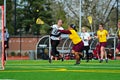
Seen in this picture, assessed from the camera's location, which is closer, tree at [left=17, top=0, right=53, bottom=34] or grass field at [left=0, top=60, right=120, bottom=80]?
grass field at [left=0, top=60, right=120, bottom=80]

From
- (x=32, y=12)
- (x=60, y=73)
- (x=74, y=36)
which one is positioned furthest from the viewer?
(x=32, y=12)

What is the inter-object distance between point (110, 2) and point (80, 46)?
35389mm

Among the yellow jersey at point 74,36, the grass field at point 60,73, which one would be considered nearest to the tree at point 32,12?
the yellow jersey at point 74,36

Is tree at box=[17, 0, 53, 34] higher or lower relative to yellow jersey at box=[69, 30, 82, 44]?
higher

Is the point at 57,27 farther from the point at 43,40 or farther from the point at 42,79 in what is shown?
the point at 43,40

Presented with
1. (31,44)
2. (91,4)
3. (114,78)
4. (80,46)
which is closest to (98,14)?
(91,4)

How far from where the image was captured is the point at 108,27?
5791 centimetres

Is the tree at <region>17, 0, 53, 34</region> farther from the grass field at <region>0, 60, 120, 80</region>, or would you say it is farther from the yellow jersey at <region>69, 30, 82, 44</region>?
the grass field at <region>0, 60, 120, 80</region>

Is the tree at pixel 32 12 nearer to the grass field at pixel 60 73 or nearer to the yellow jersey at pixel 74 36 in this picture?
the yellow jersey at pixel 74 36

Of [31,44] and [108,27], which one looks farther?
[108,27]

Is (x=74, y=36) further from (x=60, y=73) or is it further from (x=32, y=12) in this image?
(x=32, y=12)

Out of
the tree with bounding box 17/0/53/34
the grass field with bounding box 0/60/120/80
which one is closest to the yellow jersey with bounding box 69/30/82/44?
the grass field with bounding box 0/60/120/80

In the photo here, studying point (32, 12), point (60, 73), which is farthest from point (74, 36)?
point (32, 12)

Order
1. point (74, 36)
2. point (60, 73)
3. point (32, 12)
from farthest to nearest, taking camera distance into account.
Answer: point (32, 12)
point (74, 36)
point (60, 73)
